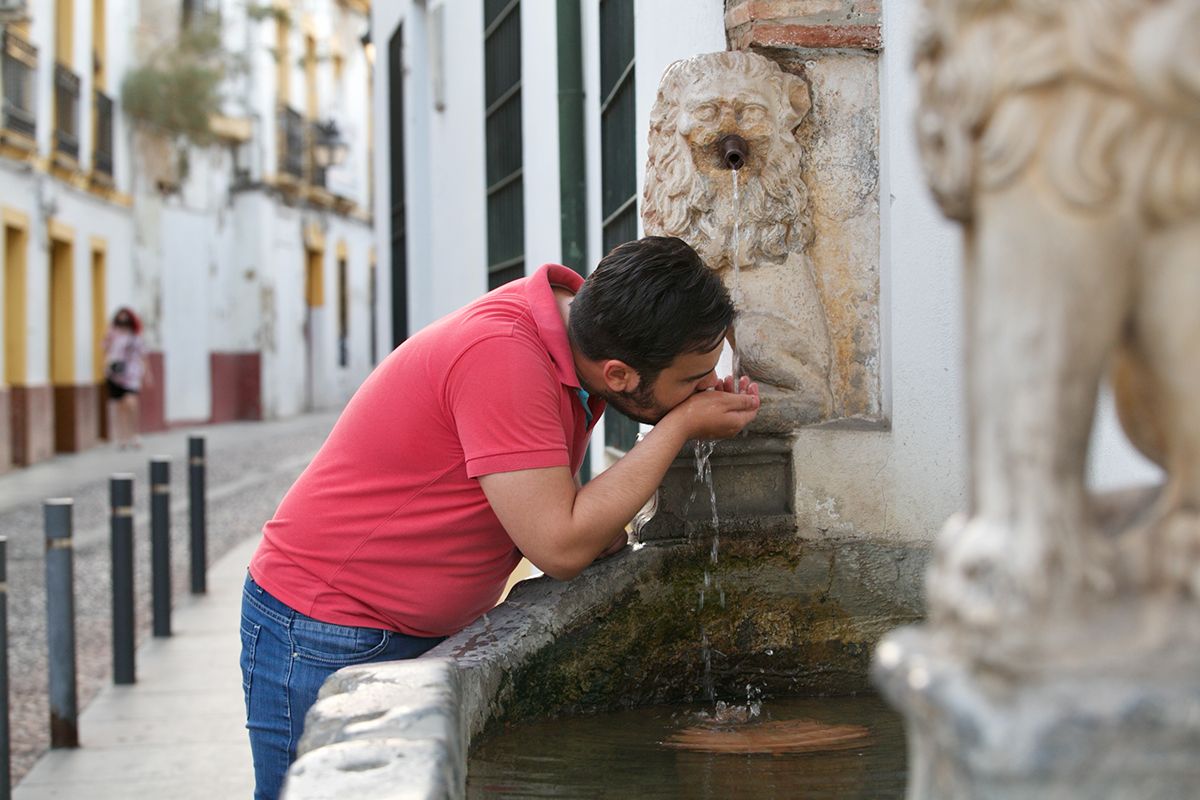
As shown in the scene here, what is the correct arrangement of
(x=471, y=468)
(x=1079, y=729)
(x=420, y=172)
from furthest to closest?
(x=420, y=172)
(x=471, y=468)
(x=1079, y=729)

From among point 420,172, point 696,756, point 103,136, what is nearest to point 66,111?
point 103,136

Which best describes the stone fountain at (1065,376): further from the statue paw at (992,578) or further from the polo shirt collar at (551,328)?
the polo shirt collar at (551,328)

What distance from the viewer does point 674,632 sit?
3182 millimetres

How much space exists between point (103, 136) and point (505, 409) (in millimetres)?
18425

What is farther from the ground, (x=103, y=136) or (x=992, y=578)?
(x=103, y=136)

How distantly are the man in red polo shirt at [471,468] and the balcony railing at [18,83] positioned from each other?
45.9ft

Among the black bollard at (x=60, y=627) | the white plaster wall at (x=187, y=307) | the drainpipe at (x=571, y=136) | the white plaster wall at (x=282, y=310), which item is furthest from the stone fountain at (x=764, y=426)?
the white plaster wall at (x=282, y=310)

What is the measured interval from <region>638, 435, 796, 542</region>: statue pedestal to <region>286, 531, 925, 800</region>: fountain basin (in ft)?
0.14

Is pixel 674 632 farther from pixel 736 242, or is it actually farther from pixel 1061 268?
pixel 1061 268

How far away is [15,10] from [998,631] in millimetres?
15037

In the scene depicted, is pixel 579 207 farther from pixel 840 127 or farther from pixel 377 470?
pixel 377 470

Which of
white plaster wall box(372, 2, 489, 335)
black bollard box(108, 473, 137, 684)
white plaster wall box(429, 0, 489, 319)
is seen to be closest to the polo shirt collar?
black bollard box(108, 473, 137, 684)

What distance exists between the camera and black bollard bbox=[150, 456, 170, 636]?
6812 mm

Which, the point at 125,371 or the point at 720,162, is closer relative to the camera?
the point at 720,162
